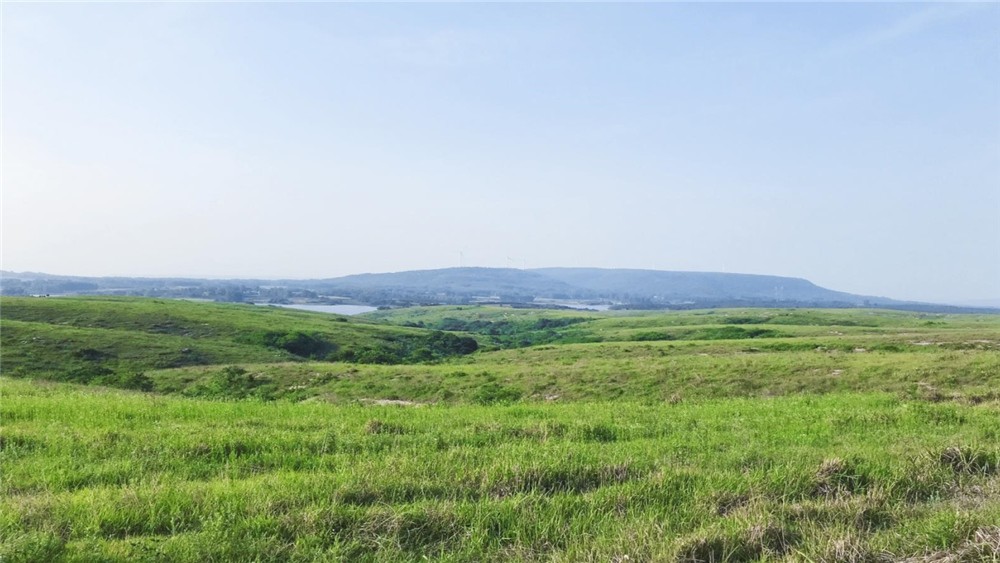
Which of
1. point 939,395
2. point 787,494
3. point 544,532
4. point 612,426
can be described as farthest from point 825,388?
point 544,532

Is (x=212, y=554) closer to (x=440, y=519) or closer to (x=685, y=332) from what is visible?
(x=440, y=519)

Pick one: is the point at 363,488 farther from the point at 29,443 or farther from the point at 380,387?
the point at 380,387

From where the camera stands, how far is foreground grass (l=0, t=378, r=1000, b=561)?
6566mm

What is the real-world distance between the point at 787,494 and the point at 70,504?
9.47 m

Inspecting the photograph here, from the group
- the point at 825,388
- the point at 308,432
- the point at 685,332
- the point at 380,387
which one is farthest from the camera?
the point at 685,332

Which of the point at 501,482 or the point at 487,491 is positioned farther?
the point at 501,482

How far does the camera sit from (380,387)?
42562 mm

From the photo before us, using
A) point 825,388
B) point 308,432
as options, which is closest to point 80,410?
point 308,432

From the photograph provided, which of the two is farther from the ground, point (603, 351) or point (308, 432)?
point (308, 432)

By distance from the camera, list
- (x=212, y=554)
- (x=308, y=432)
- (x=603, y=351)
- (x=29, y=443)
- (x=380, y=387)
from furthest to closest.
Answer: (x=603, y=351) < (x=380, y=387) < (x=308, y=432) < (x=29, y=443) < (x=212, y=554)

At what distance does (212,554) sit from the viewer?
625 centimetres

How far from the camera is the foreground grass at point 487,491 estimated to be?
6566 millimetres

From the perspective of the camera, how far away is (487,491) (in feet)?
27.9

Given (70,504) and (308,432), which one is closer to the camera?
(70,504)
